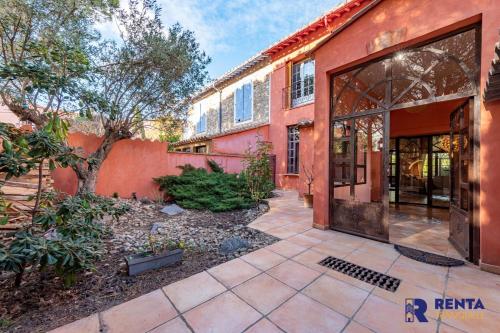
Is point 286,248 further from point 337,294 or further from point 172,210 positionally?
point 172,210

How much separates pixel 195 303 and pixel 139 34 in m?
6.34

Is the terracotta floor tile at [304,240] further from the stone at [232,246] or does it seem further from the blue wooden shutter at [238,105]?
the blue wooden shutter at [238,105]

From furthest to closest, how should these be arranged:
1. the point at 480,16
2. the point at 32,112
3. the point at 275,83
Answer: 1. the point at 275,83
2. the point at 32,112
3. the point at 480,16

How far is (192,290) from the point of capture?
92.0 inches

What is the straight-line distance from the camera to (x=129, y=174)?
689cm

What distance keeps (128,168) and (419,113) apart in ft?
32.2

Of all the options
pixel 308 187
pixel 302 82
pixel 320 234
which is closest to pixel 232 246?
pixel 320 234

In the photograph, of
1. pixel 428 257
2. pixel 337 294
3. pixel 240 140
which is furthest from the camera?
pixel 240 140

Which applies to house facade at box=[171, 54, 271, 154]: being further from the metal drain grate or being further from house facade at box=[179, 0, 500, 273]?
the metal drain grate

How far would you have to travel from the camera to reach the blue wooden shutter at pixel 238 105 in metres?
13.2

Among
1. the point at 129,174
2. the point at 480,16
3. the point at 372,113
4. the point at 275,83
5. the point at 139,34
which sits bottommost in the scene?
the point at 129,174

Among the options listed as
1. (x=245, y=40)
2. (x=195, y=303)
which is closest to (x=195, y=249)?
(x=195, y=303)

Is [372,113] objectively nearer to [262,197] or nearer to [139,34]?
[262,197]

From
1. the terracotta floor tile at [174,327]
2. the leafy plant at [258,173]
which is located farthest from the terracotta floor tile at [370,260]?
the leafy plant at [258,173]
